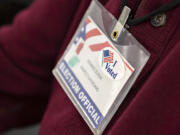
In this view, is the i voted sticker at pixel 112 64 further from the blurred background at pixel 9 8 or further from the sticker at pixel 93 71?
the blurred background at pixel 9 8

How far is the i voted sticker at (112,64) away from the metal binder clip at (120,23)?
0.07 feet

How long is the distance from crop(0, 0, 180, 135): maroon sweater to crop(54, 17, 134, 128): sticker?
26 millimetres

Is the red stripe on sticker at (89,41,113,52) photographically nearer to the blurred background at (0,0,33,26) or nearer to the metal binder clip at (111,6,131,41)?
the metal binder clip at (111,6,131,41)

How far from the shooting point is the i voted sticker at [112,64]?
375 millimetres

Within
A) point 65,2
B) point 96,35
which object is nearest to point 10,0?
point 65,2

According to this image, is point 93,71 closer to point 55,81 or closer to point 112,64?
point 112,64

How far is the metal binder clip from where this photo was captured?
366 millimetres

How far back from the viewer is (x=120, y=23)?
0.38 metres

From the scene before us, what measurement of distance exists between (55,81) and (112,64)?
0.21 m

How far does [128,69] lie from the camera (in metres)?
0.37

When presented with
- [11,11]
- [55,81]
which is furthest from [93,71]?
[11,11]

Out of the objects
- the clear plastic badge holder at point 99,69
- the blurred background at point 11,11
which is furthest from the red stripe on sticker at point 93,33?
the blurred background at point 11,11

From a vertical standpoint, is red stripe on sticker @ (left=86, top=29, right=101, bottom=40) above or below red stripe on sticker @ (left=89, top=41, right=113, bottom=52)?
above

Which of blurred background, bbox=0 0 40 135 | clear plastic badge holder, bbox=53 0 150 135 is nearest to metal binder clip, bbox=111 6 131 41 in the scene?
clear plastic badge holder, bbox=53 0 150 135
